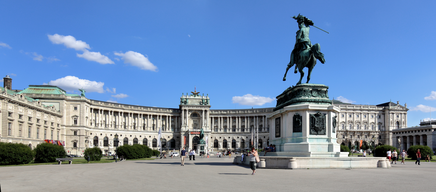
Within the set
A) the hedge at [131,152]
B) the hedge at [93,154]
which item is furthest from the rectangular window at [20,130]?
the hedge at [93,154]

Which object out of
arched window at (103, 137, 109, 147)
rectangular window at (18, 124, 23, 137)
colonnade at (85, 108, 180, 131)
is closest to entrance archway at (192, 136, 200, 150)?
colonnade at (85, 108, 180, 131)

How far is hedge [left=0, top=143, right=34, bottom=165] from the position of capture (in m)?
33.5

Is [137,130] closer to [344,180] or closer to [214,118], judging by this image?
[214,118]

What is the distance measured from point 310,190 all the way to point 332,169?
32.0ft

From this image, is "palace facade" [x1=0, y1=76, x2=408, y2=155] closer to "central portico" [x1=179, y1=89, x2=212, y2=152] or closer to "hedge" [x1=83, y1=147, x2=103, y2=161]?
"central portico" [x1=179, y1=89, x2=212, y2=152]

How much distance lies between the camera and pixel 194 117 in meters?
127

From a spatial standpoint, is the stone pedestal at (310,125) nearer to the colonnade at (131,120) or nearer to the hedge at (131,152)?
the hedge at (131,152)

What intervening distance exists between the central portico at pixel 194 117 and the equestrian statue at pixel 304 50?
94041 mm

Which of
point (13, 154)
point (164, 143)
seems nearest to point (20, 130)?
point (13, 154)

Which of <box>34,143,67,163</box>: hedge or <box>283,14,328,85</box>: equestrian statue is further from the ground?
<box>283,14,328,85</box>: equestrian statue

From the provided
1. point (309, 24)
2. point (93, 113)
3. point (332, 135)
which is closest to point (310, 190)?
point (332, 135)

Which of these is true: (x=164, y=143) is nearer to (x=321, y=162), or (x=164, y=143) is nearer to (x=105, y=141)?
(x=105, y=141)

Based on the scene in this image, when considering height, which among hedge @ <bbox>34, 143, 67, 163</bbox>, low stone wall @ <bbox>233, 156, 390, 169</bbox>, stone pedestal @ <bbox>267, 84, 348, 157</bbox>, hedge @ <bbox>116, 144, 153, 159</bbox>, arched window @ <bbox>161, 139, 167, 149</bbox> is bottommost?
arched window @ <bbox>161, 139, 167, 149</bbox>

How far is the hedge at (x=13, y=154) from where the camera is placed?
110ft
